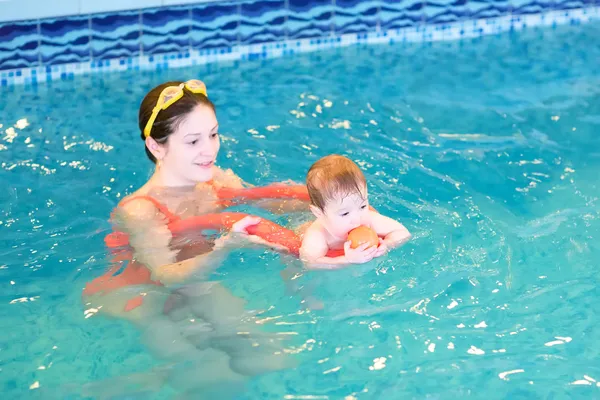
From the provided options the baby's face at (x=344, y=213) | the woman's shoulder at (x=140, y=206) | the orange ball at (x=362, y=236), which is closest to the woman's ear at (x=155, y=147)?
the woman's shoulder at (x=140, y=206)

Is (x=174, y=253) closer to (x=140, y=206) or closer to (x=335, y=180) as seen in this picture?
(x=140, y=206)

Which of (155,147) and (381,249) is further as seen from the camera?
(155,147)

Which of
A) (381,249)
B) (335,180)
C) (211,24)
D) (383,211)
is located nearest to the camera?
(335,180)

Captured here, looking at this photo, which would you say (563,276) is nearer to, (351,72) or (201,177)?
(201,177)

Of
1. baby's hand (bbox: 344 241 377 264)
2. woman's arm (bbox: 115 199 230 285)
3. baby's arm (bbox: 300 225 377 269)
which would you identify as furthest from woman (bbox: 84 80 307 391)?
baby's hand (bbox: 344 241 377 264)

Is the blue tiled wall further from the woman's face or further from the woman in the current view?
the woman's face

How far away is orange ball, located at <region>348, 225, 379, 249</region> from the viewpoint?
407cm

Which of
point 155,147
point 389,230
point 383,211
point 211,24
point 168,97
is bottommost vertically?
point 383,211

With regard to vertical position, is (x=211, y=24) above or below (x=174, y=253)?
above

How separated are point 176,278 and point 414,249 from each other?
1.31 meters

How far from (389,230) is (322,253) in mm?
433

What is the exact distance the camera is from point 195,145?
4.33 metres

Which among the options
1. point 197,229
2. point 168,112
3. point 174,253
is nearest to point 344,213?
point 197,229

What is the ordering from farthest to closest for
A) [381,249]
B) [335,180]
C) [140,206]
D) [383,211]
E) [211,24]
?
[211,24] → [383,211] → [140,206] → [381,249] → [335,180]
